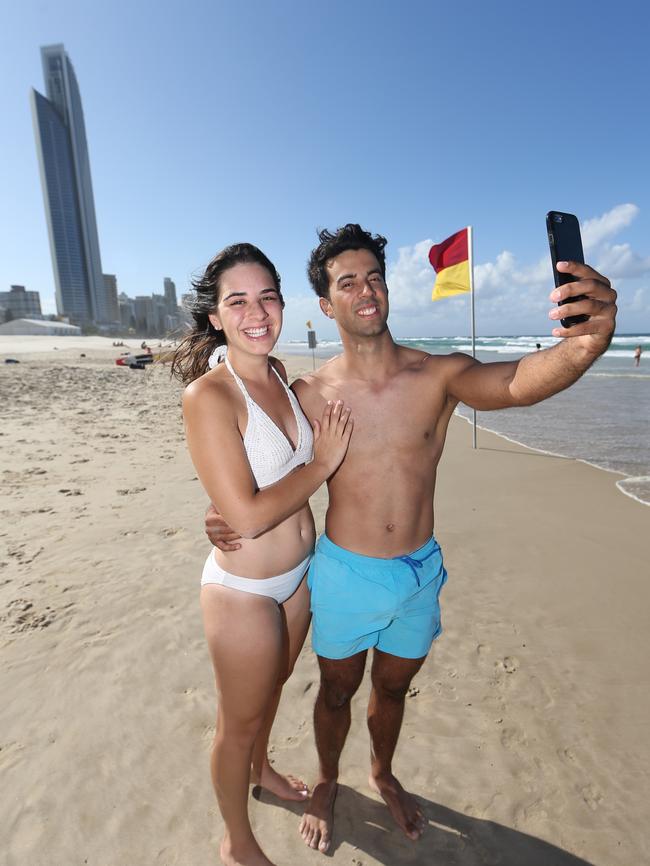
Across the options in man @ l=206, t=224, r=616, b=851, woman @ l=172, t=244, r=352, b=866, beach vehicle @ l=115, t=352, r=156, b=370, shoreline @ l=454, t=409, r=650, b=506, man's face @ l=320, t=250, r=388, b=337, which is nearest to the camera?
woman @ l=172, t=244, r=352, b=866

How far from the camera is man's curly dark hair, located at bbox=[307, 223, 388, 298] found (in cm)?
261

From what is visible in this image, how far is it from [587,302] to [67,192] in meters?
168

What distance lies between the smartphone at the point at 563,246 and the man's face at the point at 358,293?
1.00 m

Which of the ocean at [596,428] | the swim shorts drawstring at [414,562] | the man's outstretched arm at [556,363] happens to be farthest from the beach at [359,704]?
the man's outstretched arm at [556,363]

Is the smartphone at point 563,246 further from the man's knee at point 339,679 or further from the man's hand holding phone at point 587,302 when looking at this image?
the man's knee at point 339,679

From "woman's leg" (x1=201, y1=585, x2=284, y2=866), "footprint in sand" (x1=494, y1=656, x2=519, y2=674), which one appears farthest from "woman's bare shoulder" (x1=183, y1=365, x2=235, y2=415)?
"footprint in sand" (x1=494, y1=656, x2=519, y2=674)

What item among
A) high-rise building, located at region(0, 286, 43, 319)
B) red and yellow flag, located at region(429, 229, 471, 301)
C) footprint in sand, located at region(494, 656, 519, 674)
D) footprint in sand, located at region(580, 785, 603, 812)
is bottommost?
footprint in sand, located at region(580, 785, 603, 812)

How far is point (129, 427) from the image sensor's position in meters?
11.2

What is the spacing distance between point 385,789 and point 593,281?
8.85ft

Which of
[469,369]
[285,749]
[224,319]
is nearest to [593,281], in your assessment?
[469,369]

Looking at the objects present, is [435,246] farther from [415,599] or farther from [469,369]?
[415,599]

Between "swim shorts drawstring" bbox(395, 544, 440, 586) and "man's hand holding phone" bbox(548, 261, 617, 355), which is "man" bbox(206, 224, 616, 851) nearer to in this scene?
"swim shorts drawstring" bbox(395, 544, 440, 586)

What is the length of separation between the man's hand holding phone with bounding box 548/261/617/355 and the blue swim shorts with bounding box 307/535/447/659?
129cm

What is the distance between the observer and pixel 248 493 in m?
1.76
